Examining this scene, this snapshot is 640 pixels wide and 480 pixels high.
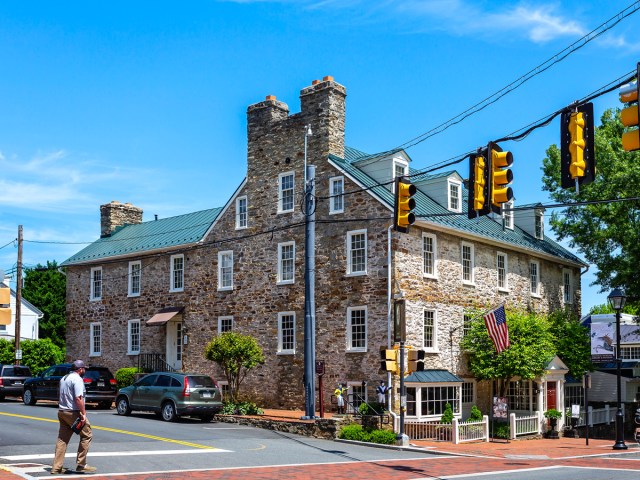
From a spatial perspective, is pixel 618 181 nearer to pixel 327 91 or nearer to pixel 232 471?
pixel 327 91

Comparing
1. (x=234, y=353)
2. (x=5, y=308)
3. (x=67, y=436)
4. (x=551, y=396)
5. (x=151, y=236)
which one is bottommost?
(x=551, y=396)

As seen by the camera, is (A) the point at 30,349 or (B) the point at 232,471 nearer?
(B) the point at 232,471

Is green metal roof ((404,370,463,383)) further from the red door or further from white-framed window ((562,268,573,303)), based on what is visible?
white-framed window ((562,268,573,303))

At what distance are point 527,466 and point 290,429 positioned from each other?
8992mm

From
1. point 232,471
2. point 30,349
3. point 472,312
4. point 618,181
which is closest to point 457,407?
point 472,312

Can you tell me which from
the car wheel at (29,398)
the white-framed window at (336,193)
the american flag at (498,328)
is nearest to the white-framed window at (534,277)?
the american flag at (498,328)

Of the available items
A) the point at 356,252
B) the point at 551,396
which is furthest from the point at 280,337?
the point at 551,396

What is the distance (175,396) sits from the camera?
92.8 feet

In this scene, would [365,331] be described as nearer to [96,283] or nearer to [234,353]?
[234,353]

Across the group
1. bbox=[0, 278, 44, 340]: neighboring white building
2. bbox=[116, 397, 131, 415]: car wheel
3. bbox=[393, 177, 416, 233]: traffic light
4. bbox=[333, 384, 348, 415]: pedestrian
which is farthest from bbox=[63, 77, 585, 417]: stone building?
bbox=[0, 278, 44, 340]: neighboring white building

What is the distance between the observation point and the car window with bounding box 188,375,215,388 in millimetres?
28444

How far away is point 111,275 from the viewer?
43.1m

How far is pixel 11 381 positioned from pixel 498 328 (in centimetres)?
2029

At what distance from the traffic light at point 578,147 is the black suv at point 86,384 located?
2358 centimetres
